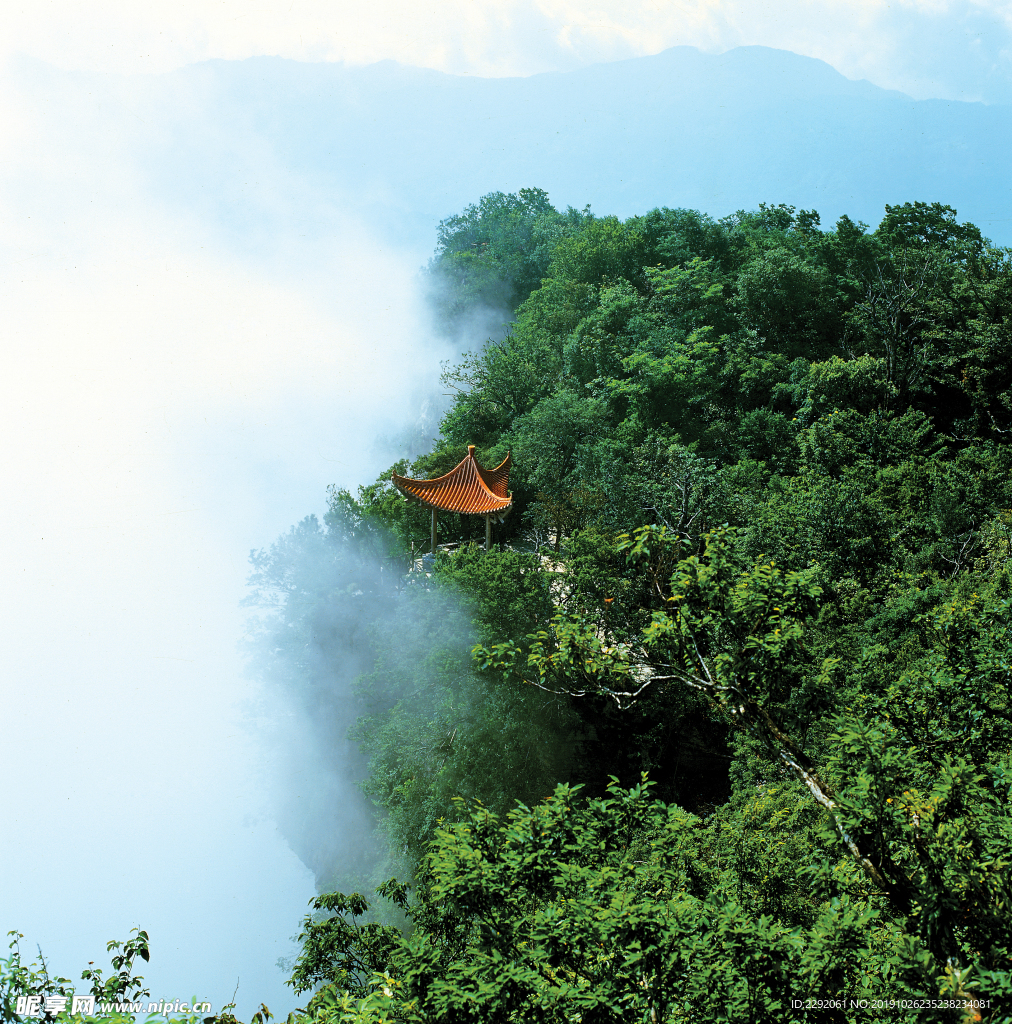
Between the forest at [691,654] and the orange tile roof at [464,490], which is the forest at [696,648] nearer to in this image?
the forest at [691,654]

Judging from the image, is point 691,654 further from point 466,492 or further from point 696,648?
point 466,492

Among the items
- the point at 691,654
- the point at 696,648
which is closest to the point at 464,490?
the point at 691,654

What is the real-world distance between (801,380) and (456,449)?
A: 37.0 feet

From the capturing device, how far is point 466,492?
67.9 feet

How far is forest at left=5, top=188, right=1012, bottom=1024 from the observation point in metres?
4.99

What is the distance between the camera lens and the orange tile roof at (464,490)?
20266 millimetres

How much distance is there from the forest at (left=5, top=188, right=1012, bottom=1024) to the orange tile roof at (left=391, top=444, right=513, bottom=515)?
5.07ft

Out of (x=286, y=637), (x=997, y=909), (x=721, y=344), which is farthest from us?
(x=721, y=344)

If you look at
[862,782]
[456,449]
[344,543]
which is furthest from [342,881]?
[862,782]

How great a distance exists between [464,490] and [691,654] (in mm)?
14574

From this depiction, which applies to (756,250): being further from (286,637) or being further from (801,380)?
(286,637)

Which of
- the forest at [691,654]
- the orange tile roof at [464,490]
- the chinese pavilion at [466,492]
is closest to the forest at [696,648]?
the forest at [691,654]

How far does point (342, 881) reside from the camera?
60.9 ft

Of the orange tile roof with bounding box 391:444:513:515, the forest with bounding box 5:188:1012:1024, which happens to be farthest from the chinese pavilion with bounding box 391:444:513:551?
the forest with bounding box 5:188:1012:1024
